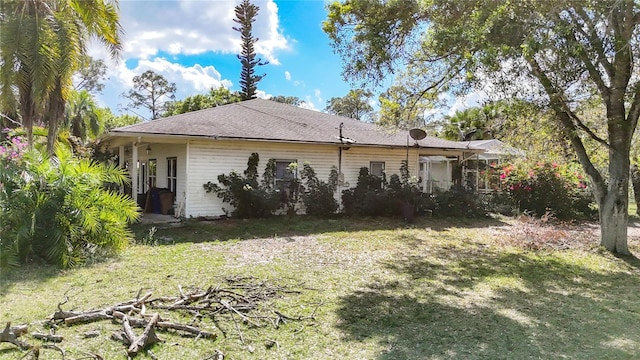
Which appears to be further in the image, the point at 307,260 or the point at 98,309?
the point at 307,260

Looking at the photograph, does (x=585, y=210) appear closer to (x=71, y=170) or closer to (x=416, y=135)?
(x=416, y=135)

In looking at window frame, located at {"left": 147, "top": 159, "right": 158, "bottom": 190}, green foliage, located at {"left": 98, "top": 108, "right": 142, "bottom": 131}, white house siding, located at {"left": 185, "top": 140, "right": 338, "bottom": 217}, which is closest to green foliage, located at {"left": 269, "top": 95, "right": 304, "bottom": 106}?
green foliage, located at {"left": 98, "top": 108, "right": 142, "bottom": 131}

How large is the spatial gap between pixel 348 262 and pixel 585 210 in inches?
503

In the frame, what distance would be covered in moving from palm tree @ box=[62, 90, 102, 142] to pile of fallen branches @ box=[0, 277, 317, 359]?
22.5 meters

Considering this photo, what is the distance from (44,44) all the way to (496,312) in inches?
479

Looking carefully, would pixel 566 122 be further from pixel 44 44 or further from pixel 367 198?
pixel 44 44

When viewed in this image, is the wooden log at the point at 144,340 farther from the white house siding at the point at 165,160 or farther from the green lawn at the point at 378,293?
the white house siding at the point at 165,160

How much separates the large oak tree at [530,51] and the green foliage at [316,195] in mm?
5395

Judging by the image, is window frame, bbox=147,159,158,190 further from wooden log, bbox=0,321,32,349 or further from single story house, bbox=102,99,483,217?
wooden log, bbox=0,321,32,349

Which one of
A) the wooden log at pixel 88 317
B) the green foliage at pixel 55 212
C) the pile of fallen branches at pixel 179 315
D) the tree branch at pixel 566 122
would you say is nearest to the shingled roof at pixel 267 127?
the green foliage at pixel 55 212

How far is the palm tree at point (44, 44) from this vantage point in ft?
34.7

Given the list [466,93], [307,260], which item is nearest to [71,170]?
Answer: [307,260]

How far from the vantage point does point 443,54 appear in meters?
7.89

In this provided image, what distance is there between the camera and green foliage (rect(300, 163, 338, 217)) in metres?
13.9
